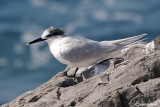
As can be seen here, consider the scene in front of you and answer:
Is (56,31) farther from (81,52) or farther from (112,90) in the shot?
(112,90)

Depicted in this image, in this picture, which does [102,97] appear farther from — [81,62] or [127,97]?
[81,62]

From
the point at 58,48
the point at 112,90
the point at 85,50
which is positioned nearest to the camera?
the point at 112,90

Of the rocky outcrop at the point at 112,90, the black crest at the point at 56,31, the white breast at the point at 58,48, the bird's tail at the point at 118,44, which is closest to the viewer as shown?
the rocky outcrop at the point at 112,90

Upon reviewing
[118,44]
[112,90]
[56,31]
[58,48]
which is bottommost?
[112,90]

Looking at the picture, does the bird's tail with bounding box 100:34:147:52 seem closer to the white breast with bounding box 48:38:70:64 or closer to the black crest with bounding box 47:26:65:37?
the white breast with bounding box 48:38:70:64

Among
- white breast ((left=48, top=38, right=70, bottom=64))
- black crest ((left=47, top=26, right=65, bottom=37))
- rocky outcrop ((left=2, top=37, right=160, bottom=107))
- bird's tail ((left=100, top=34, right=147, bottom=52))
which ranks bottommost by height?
rocky outcrop ((left=2, top=37, right=160, bottom=107))

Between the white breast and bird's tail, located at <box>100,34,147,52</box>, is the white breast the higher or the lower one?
the higher one

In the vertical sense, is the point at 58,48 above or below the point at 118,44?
above

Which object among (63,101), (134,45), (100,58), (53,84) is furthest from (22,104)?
(134,45)

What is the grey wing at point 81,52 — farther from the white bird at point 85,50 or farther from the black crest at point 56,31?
the black crest at point 56,31

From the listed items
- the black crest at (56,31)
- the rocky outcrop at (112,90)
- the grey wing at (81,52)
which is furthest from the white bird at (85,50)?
the rocky outcrop at (112,90)

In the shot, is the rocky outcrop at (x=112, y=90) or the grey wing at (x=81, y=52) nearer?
the rocky outcrop at (x=112, y=90)

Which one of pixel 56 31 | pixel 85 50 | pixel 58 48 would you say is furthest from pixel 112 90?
pixel 56 31

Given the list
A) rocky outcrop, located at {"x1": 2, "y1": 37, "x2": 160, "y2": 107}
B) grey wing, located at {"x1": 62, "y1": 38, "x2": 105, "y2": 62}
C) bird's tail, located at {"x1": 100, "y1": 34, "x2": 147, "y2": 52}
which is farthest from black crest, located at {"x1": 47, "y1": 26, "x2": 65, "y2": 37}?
rocky outcrop, located at {"x1": 2, "y1": 37, "x2": 160, "y2": 107}
